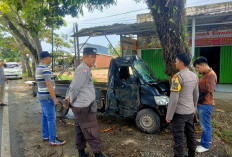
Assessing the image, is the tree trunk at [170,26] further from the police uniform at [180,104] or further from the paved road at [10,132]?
the paved road at [10,132]

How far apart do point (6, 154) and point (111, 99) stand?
242 cm

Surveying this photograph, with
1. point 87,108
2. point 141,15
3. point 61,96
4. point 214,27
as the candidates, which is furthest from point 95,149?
point 141,15

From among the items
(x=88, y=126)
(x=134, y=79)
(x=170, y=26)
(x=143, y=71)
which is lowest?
(x=88, y=126)

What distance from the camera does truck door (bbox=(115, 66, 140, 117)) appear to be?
4.08 m

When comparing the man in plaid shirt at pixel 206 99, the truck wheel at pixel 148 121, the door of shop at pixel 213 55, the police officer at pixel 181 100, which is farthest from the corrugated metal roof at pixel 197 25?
the police officer at pixel 181 100

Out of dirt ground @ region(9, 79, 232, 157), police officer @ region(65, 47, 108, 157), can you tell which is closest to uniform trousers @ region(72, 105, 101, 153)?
police officer @ region(65, 47, 108, 157)

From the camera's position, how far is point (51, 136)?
3.57 m

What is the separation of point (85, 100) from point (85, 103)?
0.05m

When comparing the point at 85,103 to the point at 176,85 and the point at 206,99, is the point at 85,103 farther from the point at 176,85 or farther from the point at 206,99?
the point at 206,99

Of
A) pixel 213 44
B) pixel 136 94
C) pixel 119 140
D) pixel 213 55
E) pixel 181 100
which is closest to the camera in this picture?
pixel 181 100

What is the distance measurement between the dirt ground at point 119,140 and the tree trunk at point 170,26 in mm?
1646

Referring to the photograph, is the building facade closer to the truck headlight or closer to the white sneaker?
the truck headlight

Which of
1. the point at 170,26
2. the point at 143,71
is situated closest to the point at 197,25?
the point at 170,26

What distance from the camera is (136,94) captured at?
4062 millimetres
